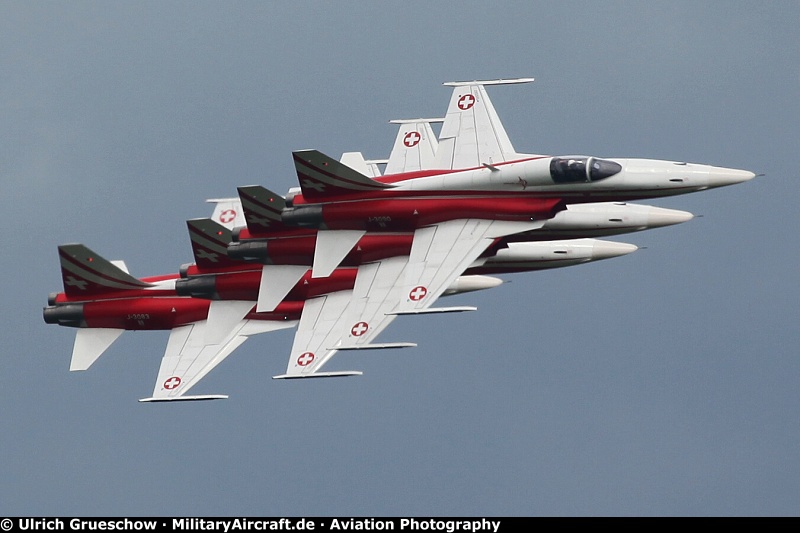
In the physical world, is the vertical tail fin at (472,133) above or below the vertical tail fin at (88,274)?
above

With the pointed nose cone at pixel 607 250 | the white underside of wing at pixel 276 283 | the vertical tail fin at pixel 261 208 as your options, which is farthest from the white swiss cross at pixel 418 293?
the pointed nose cone at pixel 607 250

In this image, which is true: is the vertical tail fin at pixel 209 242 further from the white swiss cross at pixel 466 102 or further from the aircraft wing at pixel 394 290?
the white swiss cross at pixel 466 102

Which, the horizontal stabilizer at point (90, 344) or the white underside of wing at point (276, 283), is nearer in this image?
the white underside of wing at point (276, 283)

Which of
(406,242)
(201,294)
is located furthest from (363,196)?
(201,294)

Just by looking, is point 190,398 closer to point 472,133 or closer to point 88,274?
point 88,274

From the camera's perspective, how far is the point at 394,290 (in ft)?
280

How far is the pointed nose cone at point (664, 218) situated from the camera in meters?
86.7

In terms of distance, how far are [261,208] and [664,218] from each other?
50.8ft

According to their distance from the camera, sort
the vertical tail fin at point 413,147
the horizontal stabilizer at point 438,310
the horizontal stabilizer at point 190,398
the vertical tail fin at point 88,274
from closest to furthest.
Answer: the horizontal stabilizer at point 438,310 → the horizontal stabilizer at point 190,398 → the vertical tail fin at point 88,274 → the vertical tail fin at point 413,147

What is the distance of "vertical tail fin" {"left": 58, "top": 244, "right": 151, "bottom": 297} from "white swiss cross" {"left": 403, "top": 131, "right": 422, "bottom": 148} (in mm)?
12052

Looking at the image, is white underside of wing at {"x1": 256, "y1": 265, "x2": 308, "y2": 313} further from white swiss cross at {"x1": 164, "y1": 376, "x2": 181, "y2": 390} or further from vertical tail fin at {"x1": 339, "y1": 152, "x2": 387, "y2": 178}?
vertical tail fin at {"x1": 339, "y1": 152, "x2": 387, "y2": 178}

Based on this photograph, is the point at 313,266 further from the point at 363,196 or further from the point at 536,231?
the point at 536,231

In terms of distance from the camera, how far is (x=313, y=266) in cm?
8556

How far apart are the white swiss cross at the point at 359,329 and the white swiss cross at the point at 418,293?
245 cm
